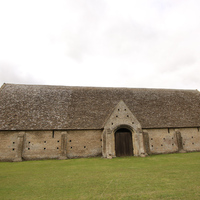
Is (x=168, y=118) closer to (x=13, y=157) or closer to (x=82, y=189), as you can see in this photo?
(x=82, y=189)

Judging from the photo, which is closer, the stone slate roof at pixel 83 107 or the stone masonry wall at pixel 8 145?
the stone masonry wall at pixel 8 145

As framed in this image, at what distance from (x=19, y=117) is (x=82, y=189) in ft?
58.1

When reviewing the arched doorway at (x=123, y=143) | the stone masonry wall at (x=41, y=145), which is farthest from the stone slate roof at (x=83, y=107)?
the arched doorway at (x=123, y=143)

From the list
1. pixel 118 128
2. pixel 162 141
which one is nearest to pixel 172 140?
pixel 162 141

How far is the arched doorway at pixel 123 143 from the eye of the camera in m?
20.6

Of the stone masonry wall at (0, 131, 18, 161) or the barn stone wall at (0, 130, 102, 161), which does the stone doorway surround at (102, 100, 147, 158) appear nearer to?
the barn stone wall at (0, 130, 102, 161)

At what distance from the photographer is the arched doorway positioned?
20625 mm

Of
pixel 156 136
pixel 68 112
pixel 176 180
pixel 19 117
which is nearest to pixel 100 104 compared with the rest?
pixel 68 112

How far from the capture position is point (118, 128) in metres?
20.8

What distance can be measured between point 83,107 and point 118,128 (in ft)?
22.9

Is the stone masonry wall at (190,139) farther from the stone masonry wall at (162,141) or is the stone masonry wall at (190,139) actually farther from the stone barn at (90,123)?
the stone masonry wall at (162,141)

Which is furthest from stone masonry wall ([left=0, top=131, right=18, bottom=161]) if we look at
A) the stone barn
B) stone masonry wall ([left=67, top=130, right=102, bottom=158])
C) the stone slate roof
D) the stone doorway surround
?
the stone doorway surround

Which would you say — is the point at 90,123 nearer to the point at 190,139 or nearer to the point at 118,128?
the point at 118,128

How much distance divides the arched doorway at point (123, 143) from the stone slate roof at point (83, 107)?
3.01m
